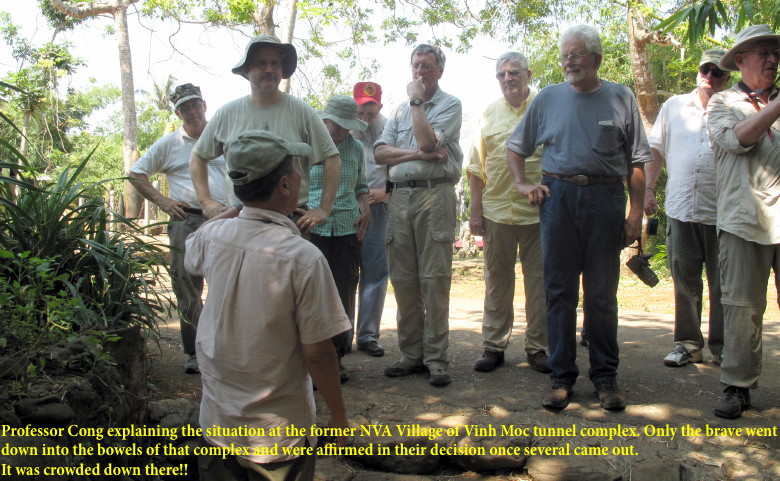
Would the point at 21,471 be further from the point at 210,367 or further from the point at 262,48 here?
the point at 262,48

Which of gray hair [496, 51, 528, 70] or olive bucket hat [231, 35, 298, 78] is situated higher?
gray hair [496, 51, 528, 70]

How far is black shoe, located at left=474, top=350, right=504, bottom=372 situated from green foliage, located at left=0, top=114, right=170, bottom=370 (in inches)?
87.0

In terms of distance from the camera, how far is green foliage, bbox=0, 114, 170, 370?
9.21 ft

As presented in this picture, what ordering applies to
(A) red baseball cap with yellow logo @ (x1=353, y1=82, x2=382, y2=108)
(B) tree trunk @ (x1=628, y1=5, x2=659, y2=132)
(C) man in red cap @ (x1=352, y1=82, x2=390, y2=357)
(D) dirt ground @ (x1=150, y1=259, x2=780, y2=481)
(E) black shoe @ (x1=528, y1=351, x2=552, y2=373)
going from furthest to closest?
(B) tree trunk @ (x1=628, y1=5, x2=659, y2=132) < (A) red baseball cap with yellow logo @ (x1=353, y1=82, x2=382, y2=108) < (C) man in red cap @ (x1=352, y1=82, x2=390, y2=357) < (E) black shoe @ (x1=528, y1=351, x2=552, y2=373) < (D) dirt ground @ (x1=150, y1=259, x2=780, y2=481)

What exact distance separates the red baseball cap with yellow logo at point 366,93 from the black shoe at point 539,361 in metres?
2.61

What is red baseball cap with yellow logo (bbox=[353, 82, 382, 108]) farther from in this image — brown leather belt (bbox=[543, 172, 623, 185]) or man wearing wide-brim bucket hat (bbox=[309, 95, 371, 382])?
brown leather belt (bbox=[543, 172, 623, 185])

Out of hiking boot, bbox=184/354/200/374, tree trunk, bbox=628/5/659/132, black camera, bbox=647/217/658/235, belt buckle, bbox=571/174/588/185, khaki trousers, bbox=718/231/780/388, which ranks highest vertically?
tree trunk, bbox=628/5/659/132

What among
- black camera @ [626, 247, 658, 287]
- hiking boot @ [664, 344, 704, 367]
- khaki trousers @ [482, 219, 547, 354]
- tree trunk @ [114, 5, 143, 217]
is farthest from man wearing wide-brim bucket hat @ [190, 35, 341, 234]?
tree trunk @ [114, 5, 143, 217]

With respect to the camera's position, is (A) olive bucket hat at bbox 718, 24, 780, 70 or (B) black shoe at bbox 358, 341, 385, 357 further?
(B) black shoe at bbox 358, 341, 385, 357

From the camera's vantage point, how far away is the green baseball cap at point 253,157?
219 centimetres

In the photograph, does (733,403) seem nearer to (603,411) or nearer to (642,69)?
(603,411)

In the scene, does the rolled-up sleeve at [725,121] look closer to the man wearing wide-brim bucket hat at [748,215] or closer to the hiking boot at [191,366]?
the man wearing wide-brim bucket hat at [748,215]

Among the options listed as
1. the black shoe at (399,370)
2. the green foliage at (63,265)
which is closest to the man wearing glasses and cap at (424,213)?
the black shoe at (399,370)

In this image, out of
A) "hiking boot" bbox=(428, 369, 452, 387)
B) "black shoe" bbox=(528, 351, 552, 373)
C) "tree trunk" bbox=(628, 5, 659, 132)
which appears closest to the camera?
"hiking boot" bbox=(428, 369, 452, 387)
